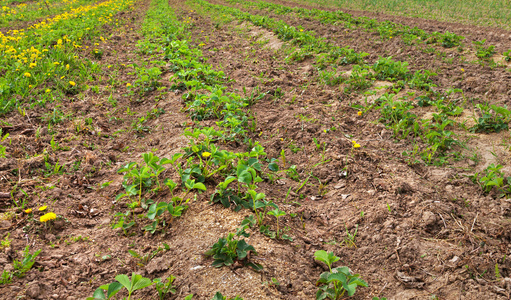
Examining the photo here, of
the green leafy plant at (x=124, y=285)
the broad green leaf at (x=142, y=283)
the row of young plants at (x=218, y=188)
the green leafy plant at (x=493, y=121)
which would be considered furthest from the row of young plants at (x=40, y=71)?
the green leafy plant at (x=493, y=121)

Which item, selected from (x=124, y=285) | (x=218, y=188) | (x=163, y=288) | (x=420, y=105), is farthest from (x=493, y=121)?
(x=124, y=285)

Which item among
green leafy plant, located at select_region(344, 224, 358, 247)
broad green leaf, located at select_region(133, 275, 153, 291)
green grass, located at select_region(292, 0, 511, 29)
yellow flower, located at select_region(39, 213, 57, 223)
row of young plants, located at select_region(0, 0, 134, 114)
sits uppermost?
green grass, located at select_region(292, 0, 511, 29)

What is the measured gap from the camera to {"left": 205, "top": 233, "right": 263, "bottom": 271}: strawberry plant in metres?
1.85

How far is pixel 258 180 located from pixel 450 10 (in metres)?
14.9

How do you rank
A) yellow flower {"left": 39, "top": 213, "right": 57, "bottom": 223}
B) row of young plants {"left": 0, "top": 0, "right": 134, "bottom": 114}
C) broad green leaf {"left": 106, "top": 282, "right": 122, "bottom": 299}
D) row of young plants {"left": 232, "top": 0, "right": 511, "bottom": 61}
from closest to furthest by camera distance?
broad green leaf {"left": 106, "top": 282, "right": 122, "bottom": 299}, yellow flower {"left": 39, "top": 213, "right": 57, "bottom": 223}, row of young plants {"left": 0, "top": 0, "right": 134, "bottom": 114}, row of young plants {"left": 232, "top": 0, "right": 511, "bottom": 61}

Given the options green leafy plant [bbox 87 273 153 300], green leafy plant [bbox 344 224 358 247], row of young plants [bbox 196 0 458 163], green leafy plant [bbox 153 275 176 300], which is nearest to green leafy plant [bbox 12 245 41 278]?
green leafy plant [bbox 87 273 153 300]

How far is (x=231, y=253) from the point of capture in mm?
1872

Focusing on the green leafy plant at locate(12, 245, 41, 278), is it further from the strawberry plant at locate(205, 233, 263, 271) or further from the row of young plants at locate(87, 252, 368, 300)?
the strawberry plant at locate(205, 233, 263, 271)

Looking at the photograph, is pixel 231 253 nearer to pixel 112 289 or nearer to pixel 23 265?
pixel 112 289

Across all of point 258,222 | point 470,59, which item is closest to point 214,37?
point 470,59

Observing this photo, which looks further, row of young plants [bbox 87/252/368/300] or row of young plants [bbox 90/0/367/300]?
row of young plants [bbox 90/0/367/300]

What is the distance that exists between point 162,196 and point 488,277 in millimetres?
2481

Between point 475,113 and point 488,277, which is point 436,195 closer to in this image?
point 488,277

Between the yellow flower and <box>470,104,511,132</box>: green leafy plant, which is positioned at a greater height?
<box>470,104,511,132</box>: green leafy plant
